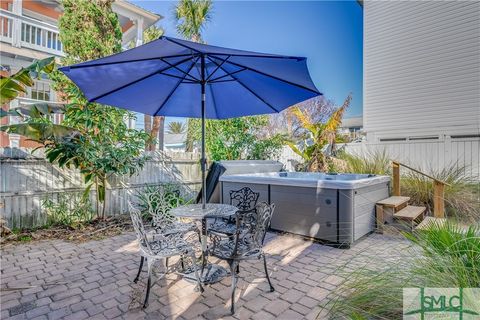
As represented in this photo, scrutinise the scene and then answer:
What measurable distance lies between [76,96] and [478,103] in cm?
1113

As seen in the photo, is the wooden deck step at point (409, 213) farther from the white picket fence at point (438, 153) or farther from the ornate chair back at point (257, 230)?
the ornate chair back at point (257, 230)

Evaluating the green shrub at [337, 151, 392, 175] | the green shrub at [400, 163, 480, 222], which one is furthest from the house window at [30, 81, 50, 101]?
the green shrub at [400, 163, 480, 222]

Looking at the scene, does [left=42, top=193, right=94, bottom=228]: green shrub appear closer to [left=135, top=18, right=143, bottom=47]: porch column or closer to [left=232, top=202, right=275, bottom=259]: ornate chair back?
[left=232, top=202, right=275, bottom=259]: ornate chair back

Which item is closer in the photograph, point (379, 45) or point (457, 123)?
point (457, 123)

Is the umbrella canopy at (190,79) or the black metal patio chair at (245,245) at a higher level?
the umbrella canopy at (190,79)

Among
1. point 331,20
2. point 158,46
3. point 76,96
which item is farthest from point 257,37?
point 158,46

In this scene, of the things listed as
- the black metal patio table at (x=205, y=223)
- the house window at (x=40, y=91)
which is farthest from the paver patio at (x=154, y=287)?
the house window at (x=40, y=91)

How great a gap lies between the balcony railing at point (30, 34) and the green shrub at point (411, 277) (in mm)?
10173

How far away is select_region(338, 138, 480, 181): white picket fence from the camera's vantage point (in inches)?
309

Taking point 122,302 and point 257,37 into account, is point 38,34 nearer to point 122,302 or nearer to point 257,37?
point 122,302

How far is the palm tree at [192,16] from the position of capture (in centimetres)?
1082

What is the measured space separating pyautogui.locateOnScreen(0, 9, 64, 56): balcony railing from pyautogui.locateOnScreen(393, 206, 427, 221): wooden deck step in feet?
33.6

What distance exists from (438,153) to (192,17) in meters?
9.91

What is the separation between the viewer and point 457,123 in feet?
29.1
